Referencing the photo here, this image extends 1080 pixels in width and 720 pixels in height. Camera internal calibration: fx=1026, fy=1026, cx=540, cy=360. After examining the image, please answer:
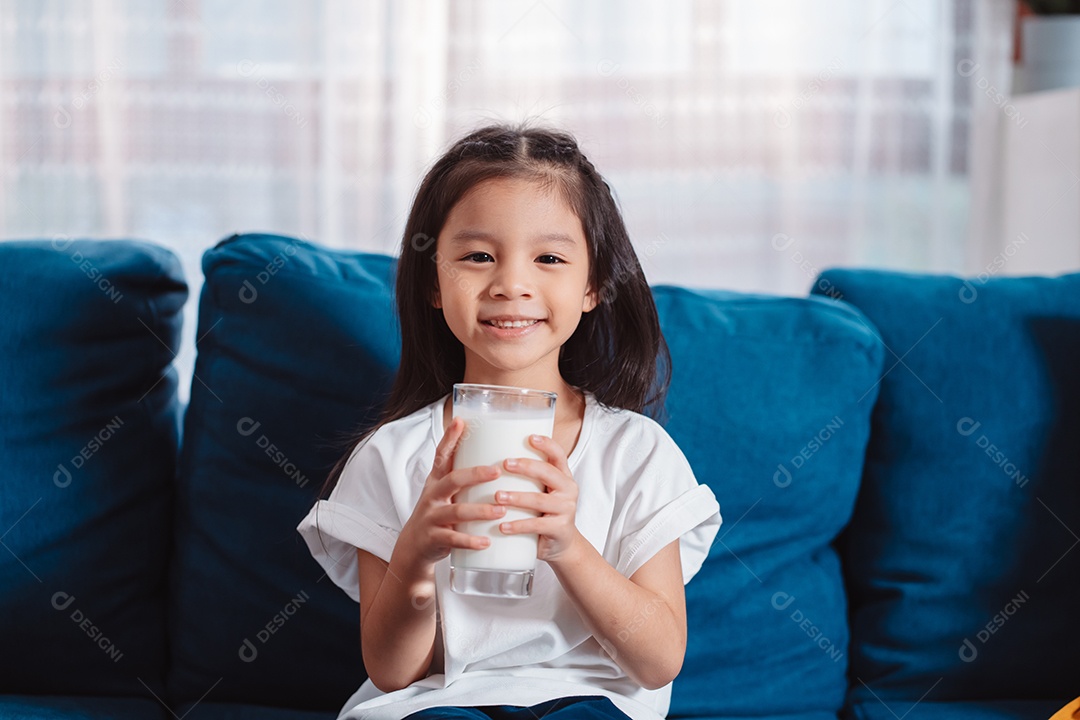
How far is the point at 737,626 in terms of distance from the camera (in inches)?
60.4

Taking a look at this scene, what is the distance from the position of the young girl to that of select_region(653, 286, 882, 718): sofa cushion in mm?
206

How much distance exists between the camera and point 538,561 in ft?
4.00

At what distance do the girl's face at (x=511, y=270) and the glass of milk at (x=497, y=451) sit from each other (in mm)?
183

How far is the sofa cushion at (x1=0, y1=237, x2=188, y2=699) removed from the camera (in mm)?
1509

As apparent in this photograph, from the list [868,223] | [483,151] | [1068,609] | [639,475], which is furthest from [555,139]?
[868,223]

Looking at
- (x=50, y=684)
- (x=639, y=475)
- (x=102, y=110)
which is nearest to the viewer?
(x=639, y=475)

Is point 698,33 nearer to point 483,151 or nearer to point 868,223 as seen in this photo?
point 868,223

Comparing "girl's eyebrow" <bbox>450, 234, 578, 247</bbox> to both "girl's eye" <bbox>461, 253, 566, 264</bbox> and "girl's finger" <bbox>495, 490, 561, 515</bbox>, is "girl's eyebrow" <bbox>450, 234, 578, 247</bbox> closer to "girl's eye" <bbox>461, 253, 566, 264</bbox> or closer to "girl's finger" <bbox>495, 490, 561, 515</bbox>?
"girl's eye" <bbox>461, 253, 566, 264</bbox>

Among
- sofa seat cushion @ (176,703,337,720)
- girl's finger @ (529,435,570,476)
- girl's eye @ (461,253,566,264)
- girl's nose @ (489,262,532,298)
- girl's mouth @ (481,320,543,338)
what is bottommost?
sofa seat cushion @ (176,703,337,720)

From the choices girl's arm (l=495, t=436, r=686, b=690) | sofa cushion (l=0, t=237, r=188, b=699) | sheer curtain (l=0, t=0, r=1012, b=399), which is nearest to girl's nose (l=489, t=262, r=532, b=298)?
girl's arm (l=495, t=436, r=686, b=690)

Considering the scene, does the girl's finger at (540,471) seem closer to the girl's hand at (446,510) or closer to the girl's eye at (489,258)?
the girl's hand at (446,510)

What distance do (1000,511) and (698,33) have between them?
1.85 m

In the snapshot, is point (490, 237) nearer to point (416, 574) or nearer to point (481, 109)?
point (416, 574)

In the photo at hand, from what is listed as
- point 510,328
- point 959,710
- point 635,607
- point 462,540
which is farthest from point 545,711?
point 959,710
